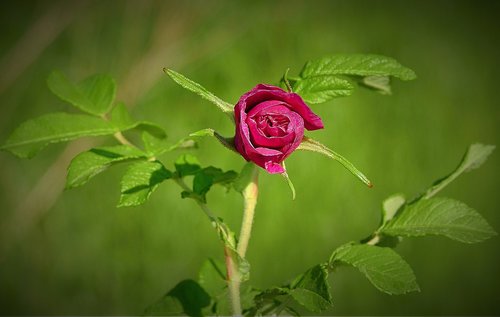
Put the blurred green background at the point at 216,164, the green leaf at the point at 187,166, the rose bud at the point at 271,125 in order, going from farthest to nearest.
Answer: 1. the blurred green background at the point at 216,164
2. the green leaf at the point at 187,166
3. the rose bud at the point at 271,125

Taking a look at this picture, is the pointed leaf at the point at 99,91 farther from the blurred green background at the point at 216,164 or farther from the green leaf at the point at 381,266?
the blurred green background at the point at 216,164

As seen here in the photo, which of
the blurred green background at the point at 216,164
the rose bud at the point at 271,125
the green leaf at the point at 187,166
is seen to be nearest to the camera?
the rose bud at the point at 271,125

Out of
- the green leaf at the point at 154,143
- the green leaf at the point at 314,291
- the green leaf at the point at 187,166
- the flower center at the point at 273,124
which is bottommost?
the green leaf at the point at 314,291

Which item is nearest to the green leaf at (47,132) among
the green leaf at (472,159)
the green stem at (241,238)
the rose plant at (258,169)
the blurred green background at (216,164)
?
the rose plant at (258,169)

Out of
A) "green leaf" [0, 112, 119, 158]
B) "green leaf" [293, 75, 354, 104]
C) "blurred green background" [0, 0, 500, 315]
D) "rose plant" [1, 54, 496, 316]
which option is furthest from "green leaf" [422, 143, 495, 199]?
"blurred green background" [0, 0, 500, 315]

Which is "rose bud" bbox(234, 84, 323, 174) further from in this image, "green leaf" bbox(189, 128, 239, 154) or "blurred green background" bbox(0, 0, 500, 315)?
"blurred green background" bbox(0, 0, 500, 315)
